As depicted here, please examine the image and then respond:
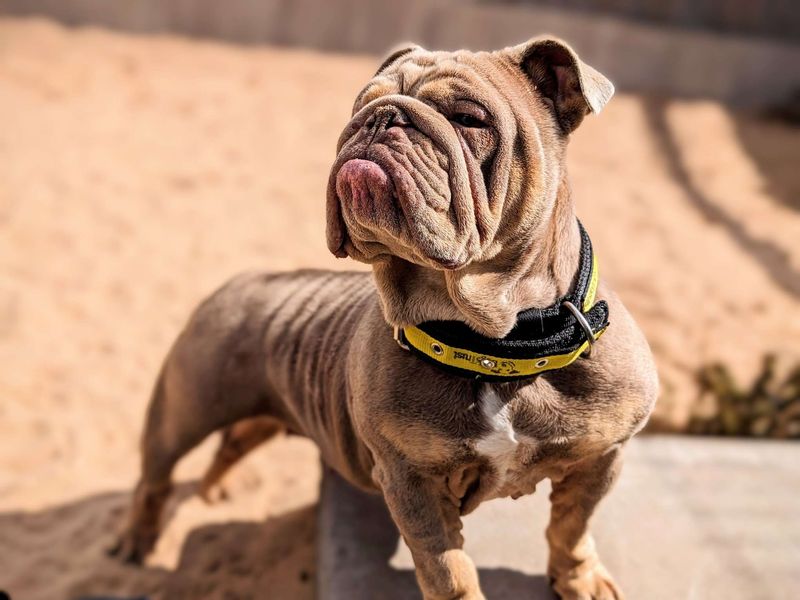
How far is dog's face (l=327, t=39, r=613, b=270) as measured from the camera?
1966 millimetres

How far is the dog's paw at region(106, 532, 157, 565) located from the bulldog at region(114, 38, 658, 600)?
155 centimetres

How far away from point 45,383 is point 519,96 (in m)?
3.78

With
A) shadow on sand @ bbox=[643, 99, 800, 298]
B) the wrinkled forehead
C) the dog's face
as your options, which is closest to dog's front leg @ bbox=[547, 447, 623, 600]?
the dog's face

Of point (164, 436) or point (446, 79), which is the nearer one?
point (446, 79)

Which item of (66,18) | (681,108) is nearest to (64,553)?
(66,18)

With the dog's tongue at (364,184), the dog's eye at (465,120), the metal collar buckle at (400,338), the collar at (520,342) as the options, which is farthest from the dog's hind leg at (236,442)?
the dog's eye at (465,120)

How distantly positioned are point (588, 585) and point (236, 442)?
1.80 m

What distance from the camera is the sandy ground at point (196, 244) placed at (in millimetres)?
4117

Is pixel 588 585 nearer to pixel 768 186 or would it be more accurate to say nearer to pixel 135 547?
pixel 135 547

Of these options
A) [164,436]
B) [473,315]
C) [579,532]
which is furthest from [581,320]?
[164,436]

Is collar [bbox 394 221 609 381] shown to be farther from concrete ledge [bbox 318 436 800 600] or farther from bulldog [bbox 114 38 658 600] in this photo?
concrete ledge [bbox 318 436 800 600]

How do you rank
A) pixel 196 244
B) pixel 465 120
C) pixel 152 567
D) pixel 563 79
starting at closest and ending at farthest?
pixel 465 120
pixel 563 79
pixel 152 567
pixel 196 244

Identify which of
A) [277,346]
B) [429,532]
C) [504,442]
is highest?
[504,442]

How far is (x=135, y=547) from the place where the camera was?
3916 millimetres
